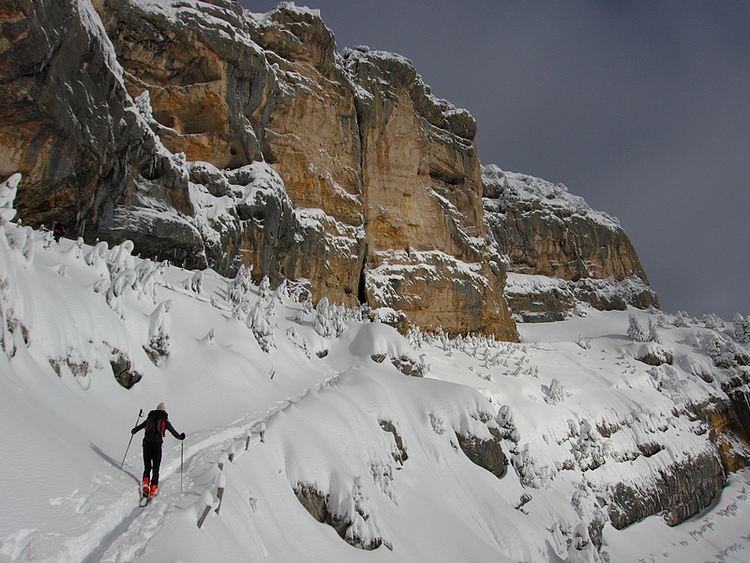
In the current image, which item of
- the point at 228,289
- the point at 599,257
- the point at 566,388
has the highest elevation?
the point at 599,257

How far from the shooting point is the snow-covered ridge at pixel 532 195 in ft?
293

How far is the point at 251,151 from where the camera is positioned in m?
35.5

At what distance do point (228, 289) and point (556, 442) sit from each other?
19.9 m

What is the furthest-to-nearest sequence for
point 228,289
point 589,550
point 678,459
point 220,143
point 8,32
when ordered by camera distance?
1. point 220,143
2. point 678,459
3. point 228,289
4. point 589,550
5. point 8,32

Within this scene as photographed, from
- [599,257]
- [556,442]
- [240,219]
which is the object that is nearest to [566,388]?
[556,442]

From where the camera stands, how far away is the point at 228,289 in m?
24.1

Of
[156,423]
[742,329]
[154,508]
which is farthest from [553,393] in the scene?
[742,329]

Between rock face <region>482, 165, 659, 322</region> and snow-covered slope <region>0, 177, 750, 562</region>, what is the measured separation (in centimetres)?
4996

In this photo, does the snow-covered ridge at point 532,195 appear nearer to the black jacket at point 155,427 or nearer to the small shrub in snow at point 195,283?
the small shrub in snow at point 195,283

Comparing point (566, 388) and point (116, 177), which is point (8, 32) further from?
point (566, 388)

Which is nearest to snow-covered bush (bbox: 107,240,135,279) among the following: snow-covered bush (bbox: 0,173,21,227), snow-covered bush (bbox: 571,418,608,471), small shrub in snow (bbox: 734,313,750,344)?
snow-covered bush (bbox: 0,173,21,227)

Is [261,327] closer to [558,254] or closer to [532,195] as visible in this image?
[558,254]

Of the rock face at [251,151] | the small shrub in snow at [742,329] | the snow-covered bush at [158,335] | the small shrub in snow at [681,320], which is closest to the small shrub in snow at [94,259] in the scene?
the snow-covered bush at [158,335]

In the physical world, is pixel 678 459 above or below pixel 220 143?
below
